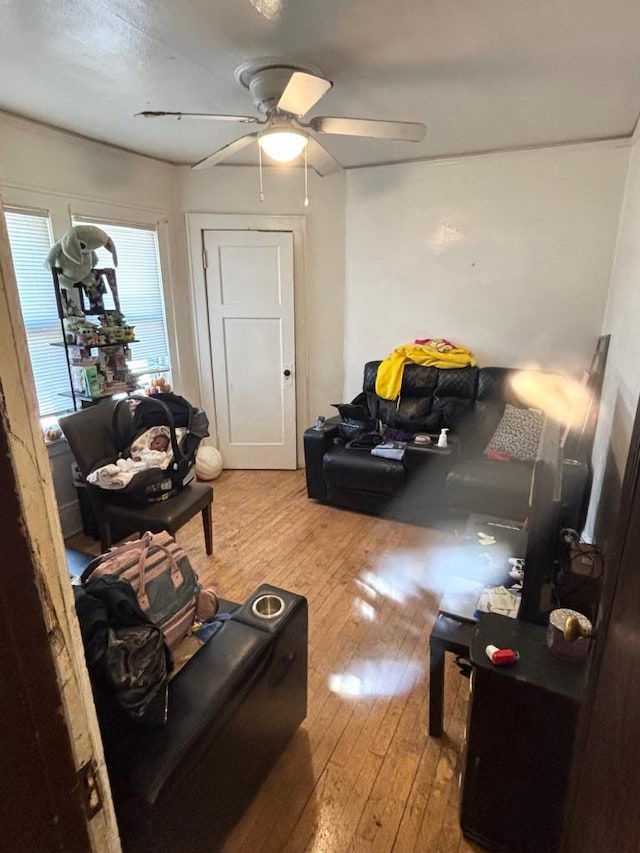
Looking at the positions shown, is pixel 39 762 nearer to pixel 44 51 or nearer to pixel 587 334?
pixel 44 51

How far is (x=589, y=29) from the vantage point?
5.64 ft

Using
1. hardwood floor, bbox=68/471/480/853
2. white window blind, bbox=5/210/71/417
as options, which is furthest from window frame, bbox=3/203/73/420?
hardwood floor, bbox=68/471/480/853

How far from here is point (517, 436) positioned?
3164 millimetres

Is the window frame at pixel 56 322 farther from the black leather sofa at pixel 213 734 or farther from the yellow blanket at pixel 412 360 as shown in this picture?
the yellow blanket at pixel 412 360

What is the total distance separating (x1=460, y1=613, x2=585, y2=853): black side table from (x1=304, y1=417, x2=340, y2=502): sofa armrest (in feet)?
7.30

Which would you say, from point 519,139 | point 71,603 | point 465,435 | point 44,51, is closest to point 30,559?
point 71,603

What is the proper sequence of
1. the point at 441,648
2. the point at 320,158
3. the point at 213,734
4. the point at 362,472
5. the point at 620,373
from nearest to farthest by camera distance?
the point at 213,734 < the point at 441,648 < the point at 620,373 < the point at 320,158 < the point at 362,472

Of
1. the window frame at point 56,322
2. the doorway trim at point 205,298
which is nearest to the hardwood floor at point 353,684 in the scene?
the window frame at point 56,322

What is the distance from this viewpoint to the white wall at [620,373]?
1829mm

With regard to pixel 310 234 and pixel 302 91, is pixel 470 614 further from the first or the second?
pixel 310 234

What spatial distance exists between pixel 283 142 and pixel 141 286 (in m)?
2.02

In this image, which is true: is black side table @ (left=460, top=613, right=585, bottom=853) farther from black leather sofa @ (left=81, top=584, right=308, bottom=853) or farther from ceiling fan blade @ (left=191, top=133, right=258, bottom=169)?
ceiling fan blade @ (left=191, top=133, right=258, bottom=169)

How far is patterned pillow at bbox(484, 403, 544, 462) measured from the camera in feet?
10.1

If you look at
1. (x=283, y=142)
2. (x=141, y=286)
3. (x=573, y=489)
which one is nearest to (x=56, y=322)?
(x=141, y=286)
